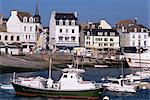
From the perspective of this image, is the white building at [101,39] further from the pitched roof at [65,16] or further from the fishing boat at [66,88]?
the fishing boat at [66,88]

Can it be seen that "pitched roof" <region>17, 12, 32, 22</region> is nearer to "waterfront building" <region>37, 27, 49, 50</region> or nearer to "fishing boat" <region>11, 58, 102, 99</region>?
"waterfront building" <region>37, 27, 49, 50</region>

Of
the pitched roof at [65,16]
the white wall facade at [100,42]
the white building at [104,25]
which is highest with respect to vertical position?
the pitched roof at [65,16]

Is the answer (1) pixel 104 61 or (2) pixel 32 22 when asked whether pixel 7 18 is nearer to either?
(2) pixel 32 22

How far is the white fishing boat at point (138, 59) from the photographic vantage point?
7914 cm

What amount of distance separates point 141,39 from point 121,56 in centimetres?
1574

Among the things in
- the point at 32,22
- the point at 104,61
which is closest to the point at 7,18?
the point at 32,22

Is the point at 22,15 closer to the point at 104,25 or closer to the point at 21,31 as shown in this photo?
the point at 21,31

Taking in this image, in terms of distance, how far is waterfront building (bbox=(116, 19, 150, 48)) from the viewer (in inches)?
3878

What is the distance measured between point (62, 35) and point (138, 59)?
17.5 meters

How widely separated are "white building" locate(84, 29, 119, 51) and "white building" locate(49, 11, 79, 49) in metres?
3.81

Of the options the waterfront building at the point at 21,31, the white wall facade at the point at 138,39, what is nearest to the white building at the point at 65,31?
the waterfront building at the point at 21,31

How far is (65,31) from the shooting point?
91.5 m

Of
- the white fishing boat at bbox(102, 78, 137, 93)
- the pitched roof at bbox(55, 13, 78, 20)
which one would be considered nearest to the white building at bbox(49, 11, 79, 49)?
the pitched roof at bbox(55, 13, 78, 20)

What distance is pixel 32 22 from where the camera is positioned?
295ft
